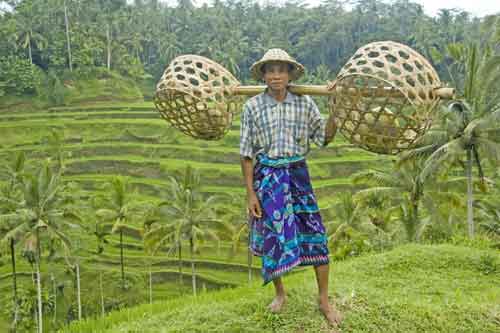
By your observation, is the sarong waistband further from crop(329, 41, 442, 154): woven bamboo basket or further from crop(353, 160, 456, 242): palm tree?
crop(353, 160, 456, 242): palm tree

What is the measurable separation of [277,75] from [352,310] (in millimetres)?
1510

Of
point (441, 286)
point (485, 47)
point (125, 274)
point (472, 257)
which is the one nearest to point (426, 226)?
point (485, 47)

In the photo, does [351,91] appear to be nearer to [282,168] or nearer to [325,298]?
[282,168]

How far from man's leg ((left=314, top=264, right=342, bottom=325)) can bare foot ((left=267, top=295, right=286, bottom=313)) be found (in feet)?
0.77

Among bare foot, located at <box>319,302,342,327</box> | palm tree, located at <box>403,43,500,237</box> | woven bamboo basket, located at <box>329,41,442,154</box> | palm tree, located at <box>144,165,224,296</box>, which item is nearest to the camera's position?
woven bamboo basket, located at <box>329,41,442,154</box>

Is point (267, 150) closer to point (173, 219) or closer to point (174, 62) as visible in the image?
point (174, 62)

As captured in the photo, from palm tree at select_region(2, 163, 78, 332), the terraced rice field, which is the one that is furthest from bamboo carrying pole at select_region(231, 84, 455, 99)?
the terraced rice field

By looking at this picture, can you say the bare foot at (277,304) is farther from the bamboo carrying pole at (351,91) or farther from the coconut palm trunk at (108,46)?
the coconut palm trunk at (108,46)

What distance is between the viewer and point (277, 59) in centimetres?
277

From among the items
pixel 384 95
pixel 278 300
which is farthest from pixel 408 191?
pixel 384 95

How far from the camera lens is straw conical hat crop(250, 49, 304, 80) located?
9.14ft

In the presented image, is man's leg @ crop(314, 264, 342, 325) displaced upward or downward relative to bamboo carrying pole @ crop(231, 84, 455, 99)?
downward

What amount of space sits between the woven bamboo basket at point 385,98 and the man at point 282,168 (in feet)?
0.72

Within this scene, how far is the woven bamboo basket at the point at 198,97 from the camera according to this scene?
3.12 metres
